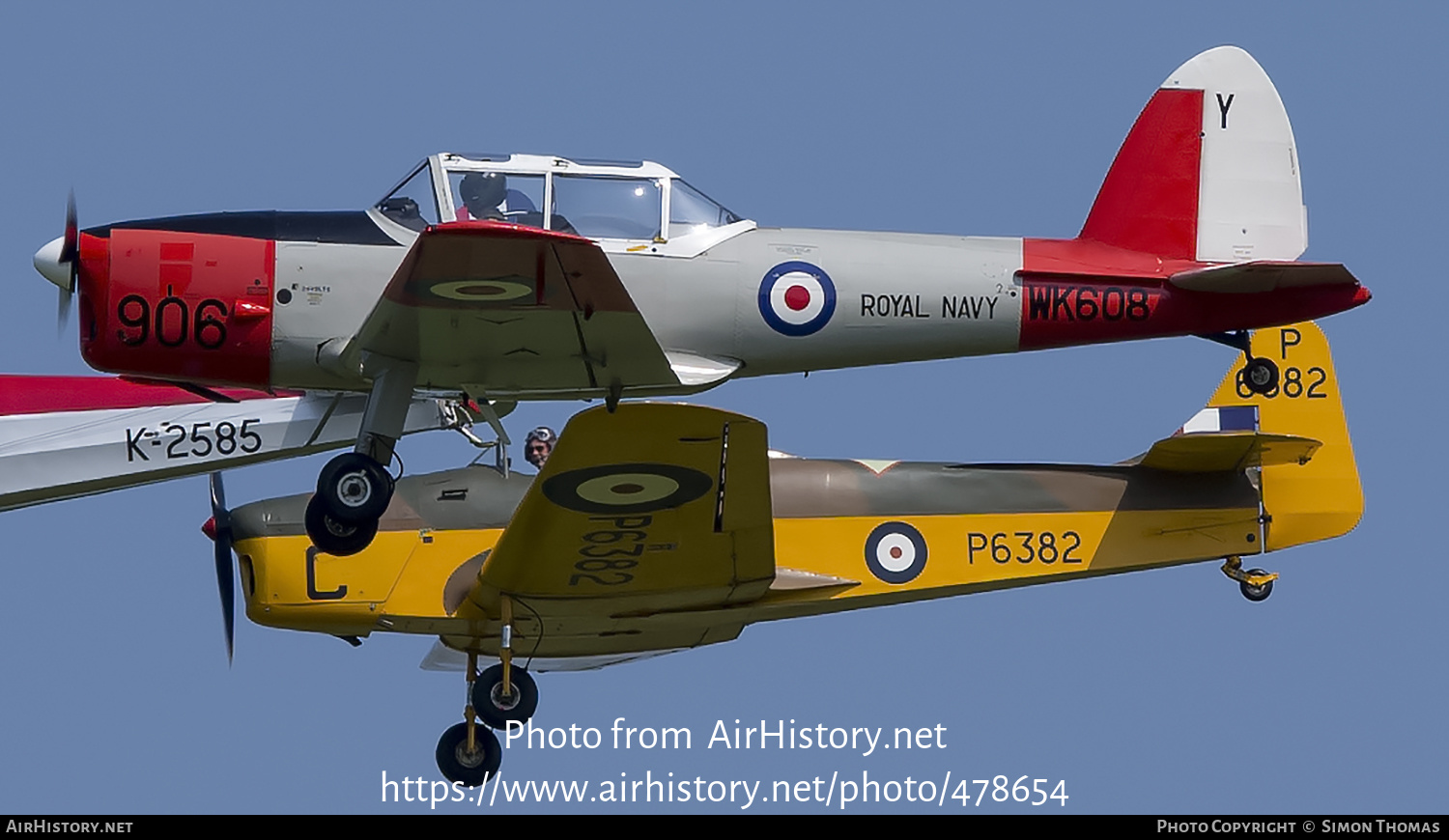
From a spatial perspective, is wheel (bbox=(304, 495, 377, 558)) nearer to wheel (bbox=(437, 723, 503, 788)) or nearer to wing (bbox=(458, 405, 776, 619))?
wing (bbox=(458, 405, 776, 619))

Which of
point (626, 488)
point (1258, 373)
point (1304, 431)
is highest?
point (1258, 373)

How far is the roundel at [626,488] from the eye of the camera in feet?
47.2

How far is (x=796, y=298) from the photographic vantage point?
47.1 feet

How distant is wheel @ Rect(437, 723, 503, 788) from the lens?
15875 mm

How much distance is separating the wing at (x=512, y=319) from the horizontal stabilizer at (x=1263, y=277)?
338 cm

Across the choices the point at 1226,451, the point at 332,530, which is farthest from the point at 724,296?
the point at 1226,451

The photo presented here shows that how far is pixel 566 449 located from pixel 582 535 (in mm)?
1457

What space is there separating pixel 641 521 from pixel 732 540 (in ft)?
2.37

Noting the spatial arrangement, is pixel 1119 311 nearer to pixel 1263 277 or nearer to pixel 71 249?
pixel 1263 277

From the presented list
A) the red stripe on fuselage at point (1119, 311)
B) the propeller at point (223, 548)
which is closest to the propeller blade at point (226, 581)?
the propeller at point (223, 548)

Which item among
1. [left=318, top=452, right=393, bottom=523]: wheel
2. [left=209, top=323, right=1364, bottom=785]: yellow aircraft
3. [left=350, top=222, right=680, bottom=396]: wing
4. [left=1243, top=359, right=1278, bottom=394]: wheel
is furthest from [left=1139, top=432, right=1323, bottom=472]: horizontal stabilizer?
[left=318, top=452, right=393, bottom=523]: wheel

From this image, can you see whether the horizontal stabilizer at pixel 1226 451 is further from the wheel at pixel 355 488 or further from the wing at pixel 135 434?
the wheel at pixel 355 488

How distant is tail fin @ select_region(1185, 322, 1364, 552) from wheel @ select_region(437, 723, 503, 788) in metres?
6.25

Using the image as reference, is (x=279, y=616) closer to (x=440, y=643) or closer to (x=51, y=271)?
(x=440, y=643)
